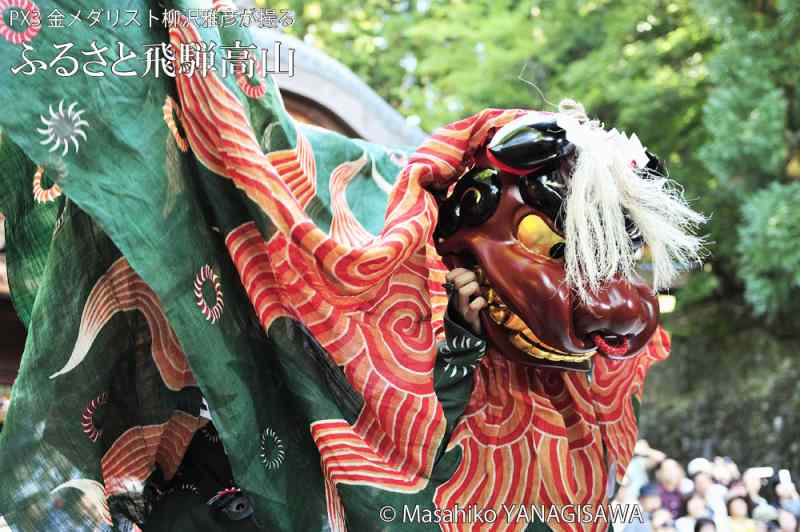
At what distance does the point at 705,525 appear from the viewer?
2.43 metres

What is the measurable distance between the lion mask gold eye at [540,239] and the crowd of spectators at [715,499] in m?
1.12

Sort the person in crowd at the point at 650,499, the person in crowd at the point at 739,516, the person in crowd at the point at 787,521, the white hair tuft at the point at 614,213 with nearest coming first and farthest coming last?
the white hair tuft at the point at 614,213, the person in crowd at the point at 787,521, the person in crowd at the point at 739,516, the person in crowd at the point at 650,499

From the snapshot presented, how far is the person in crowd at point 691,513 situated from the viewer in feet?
7.85

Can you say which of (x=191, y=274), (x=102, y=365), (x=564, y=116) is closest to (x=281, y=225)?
(x=191, y=274)

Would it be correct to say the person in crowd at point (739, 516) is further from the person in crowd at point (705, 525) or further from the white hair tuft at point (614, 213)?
the white hair tuft at point (614, 213)

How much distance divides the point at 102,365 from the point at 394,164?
868 millimetres

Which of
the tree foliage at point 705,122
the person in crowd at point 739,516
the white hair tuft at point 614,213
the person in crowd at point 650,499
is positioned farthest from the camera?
the tree foliage at point 705,122

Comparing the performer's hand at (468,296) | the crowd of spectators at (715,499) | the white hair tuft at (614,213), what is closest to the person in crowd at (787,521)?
the crowd of spectators at (715,499)

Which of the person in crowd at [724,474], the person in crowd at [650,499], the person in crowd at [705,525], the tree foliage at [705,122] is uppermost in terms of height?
the tree foliage at [705,122]

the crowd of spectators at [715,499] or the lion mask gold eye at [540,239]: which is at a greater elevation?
the lion mask gold eye at [540,239]

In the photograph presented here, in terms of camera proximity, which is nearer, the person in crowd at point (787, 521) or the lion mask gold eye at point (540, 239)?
the lion mask gold eye at point (540, 239)

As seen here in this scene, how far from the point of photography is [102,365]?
1370 millimetres

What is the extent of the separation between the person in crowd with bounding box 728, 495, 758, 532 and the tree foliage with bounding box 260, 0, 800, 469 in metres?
1.65

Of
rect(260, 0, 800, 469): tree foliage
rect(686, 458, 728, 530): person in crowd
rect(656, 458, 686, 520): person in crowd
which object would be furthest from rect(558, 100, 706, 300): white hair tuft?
rect(260, 0, 800, 469): tree foliage
